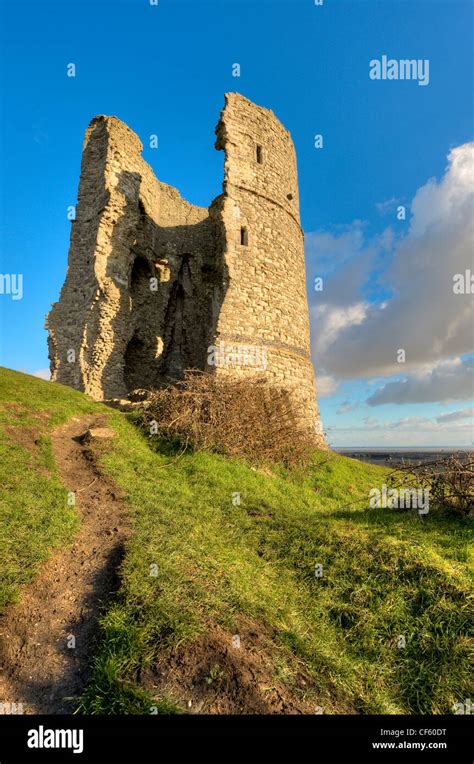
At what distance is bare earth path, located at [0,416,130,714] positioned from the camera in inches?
115

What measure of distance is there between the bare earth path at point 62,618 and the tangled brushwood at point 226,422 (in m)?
3.55

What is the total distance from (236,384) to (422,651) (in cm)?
825

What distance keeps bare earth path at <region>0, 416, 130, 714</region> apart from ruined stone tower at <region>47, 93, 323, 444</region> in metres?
8.18

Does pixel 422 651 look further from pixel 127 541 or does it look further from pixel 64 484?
pixel 64 484

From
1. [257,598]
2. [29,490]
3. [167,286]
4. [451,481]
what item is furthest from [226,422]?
[167,286]

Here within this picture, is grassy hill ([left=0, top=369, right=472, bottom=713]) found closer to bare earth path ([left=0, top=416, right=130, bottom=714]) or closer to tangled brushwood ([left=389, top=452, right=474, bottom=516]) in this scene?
bare earth path ([left=0, top=416, right=130, bottom=714])

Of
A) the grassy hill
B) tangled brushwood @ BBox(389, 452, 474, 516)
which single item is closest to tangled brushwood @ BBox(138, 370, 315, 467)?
the grassy hill

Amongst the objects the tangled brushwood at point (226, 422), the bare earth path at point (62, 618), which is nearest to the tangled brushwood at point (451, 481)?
the tangled brushwood at point (226, 422)

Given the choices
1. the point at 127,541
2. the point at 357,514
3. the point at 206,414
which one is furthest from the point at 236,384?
the point at 127,541

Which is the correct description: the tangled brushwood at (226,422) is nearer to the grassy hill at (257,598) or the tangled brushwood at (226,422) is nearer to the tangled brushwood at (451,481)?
the grassy hill at (257,598)

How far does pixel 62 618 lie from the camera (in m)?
3.63

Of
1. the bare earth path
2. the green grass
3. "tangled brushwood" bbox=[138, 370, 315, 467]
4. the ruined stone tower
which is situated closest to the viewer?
the bare earth path

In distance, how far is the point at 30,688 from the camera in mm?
Answer: 2932
